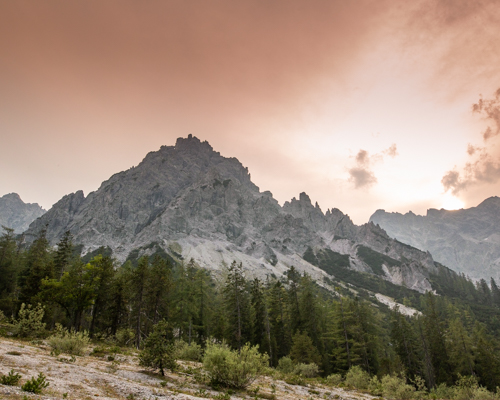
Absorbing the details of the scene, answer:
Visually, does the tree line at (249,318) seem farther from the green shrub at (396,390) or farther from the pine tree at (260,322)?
the green shrub at (396,390)

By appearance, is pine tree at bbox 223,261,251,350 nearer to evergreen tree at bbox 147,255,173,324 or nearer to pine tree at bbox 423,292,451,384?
evergreen tree at bbox 147,255,173,324

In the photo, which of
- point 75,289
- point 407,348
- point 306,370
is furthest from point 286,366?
point 407,348

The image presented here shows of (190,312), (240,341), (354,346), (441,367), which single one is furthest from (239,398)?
(441,367)

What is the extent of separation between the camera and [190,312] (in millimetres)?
49812

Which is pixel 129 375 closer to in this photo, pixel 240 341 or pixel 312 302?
pixel 240 341

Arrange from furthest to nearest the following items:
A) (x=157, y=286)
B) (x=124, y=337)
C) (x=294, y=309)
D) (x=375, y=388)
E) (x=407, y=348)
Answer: (x=407, y=348) < (x=294, y=309) < (x=157, y=286) < (x=124, y=337) < (x=375, y=388)

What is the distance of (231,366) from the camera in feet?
53.0

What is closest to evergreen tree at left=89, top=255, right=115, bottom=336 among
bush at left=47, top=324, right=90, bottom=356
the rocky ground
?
bush at left=47, top=324, right=90, bottom=356

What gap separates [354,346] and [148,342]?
144ft

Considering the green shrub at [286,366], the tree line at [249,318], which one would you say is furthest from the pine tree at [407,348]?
the green shrub at [286,366]

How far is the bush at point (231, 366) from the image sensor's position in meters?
16.2

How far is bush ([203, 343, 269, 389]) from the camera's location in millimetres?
16156

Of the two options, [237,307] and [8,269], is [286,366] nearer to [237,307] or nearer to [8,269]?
[237,307]

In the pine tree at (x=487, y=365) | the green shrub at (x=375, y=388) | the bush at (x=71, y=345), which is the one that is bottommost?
the pine tree at (x=487, y=365)
